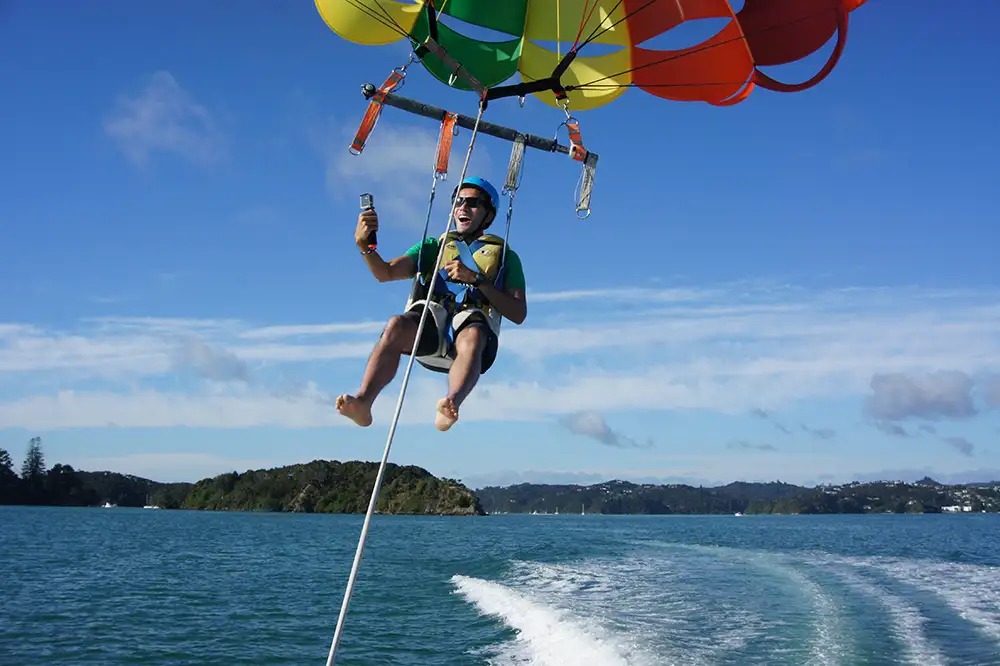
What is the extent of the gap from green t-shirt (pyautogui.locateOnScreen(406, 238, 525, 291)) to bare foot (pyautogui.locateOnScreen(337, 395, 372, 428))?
1199 mm

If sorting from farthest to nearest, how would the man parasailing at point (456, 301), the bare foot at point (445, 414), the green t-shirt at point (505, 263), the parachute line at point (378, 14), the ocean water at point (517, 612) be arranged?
the ocean water at point (517, 612)
the parachute line at point (378, 14)
the green t-shirt at point (505, 263)
the man parasailing at point (456, 301)
the bare foot at point (445, 414)

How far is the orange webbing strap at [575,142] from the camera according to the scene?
5.96 meters

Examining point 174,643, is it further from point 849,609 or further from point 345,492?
point 345,492

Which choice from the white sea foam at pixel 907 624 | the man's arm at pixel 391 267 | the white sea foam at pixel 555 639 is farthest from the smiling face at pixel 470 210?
the white sea foam at pixel 907 624

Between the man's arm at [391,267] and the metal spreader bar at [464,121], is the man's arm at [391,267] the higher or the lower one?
the lower one

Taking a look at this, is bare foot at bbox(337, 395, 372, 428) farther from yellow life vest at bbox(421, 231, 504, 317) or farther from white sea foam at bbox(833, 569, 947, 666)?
white sea foam at bbox(833, 569, 947, 666)

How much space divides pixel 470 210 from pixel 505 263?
47 centimetres

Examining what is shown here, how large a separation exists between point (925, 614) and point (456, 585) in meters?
14.3

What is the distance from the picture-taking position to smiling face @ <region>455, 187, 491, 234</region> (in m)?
5.62

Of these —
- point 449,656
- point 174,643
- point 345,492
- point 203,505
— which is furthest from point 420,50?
point 203,505

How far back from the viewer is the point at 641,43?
24.1 ft

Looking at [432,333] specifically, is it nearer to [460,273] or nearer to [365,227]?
[460,273]

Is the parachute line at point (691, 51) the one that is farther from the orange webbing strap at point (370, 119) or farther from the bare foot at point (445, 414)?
the bare foot at point (445, 414)

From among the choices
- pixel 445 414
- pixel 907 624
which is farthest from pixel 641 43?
pixel 907 624
